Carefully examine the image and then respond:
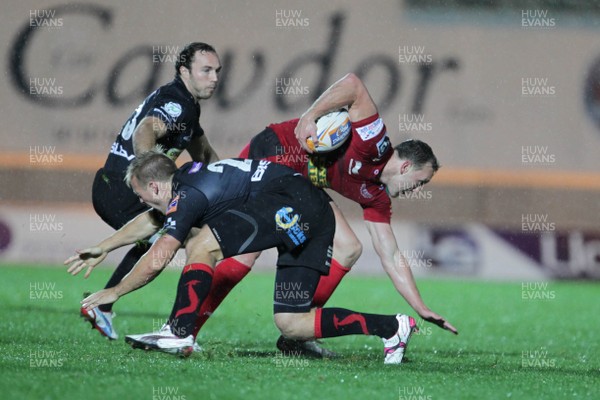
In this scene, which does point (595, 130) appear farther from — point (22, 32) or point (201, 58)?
point (201, 58)

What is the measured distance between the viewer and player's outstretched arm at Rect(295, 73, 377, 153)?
5.85 meters

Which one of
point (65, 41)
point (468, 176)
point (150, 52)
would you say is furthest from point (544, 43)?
point (65, 41)

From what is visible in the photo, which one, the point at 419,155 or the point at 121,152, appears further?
the point at 121,152

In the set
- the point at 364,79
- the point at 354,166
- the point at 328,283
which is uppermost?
the point at 364,79

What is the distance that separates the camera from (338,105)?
6043 millimetres

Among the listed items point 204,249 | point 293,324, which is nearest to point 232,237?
point 204,249

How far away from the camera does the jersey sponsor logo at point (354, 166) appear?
633 cm

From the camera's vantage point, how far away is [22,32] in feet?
51.3

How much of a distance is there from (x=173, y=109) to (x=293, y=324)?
1.80 m

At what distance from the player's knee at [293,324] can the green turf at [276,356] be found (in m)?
0.16

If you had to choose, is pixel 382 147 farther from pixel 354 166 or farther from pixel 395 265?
pixel 395 265

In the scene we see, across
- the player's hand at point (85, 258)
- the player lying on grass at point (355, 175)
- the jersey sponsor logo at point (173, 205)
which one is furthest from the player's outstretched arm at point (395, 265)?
the player's hand at point (85, 258)

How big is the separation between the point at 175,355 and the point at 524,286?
29.5 ft

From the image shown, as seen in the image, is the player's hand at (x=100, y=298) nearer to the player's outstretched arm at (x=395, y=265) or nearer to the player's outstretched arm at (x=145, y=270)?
the player's outstretched arm at (x=145, y=270)
